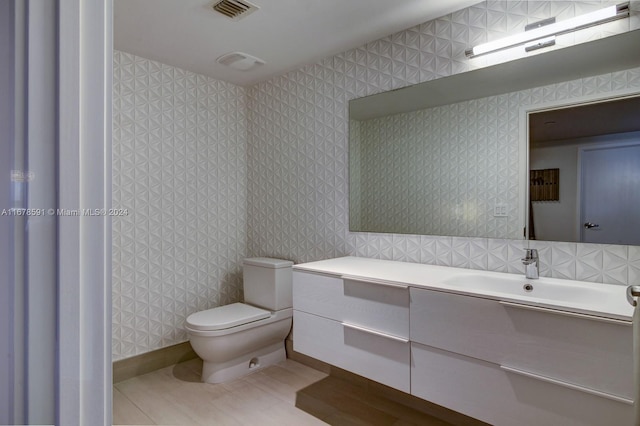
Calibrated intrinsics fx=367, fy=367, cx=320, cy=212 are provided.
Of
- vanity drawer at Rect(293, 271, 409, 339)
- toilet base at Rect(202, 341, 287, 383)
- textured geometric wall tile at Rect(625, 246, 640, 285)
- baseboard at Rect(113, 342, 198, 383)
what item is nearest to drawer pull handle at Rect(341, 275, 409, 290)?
vanity drawer at Rect(293, 271, 409, 339)

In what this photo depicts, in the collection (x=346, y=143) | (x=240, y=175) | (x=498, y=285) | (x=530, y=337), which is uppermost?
(x=346, y=143)

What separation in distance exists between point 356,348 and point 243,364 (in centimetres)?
111

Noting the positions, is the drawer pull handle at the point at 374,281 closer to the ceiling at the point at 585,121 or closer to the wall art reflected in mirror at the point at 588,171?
Answer: the wall art reflected in mirror at the point at 588,171

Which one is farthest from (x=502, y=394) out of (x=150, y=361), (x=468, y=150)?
(x=150, y=361)

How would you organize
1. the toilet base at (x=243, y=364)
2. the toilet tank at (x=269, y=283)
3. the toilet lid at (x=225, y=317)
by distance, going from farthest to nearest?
the toilet tank at (x=269, y=283) → the toilet base at (x=243, y=364) → the toilet lid at (x=225, y=317)

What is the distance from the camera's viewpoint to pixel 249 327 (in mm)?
2535

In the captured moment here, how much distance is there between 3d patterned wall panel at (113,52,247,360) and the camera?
2598mm

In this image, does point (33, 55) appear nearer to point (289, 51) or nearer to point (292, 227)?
point (289, 51)

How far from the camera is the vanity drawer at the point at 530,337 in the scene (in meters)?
1.19

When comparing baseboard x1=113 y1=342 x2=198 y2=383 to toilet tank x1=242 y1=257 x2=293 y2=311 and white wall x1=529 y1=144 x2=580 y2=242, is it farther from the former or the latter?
white wall x1=529 y1=144 x2=580 y2=242

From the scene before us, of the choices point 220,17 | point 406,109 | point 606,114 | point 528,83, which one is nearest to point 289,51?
point 220,17

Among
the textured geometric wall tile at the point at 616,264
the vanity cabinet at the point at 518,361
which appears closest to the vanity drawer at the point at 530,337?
the vanity cabinet at the point at 518,361

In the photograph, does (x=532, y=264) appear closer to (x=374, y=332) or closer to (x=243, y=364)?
(x=374, y=332)

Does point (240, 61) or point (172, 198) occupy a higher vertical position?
point (240, 61)
